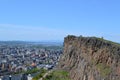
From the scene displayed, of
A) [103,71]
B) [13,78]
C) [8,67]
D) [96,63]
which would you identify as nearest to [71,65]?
[96,63]

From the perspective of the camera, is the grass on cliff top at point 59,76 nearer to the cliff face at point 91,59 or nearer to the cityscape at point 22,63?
the cliff face at point 91,59

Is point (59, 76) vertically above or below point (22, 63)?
above

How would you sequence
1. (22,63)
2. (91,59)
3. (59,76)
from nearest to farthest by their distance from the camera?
(91,59), (59,76), (22,63)

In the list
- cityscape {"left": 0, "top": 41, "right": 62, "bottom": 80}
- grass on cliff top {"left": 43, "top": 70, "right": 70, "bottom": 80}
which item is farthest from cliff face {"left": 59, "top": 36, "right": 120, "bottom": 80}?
cityscape {"left": 0, "top": 41, "right": 62, "bottom": 80}

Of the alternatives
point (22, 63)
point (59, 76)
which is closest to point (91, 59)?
point (59, 76)

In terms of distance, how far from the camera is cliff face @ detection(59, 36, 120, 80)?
19.6m

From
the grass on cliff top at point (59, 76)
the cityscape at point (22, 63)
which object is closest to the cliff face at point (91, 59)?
the grass on cliff top at point (59, 76)

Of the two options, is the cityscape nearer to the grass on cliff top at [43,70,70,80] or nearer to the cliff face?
the grass on cliff top at [43,70,70,80]

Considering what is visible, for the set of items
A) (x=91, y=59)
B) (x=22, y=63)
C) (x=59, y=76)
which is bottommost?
(x=22, y=63)

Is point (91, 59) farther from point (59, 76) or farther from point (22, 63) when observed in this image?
point (22, 63)

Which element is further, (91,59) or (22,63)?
(22,63)

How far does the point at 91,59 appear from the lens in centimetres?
2378

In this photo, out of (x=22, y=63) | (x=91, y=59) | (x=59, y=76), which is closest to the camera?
(x=91, y=59)

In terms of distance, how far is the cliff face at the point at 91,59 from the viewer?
19.6 m
